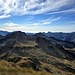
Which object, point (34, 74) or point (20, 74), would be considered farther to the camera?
point (34, 74)

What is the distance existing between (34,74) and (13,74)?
12.5 ft

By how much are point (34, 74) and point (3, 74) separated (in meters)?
5.34

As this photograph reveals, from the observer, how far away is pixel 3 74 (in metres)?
25.4

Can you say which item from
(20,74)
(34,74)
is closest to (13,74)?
(20,74)

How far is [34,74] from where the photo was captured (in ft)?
93.2

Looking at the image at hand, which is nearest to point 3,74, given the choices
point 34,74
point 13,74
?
point 13,74

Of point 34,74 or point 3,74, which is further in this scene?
point 34,74

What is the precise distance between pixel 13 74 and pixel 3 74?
1547 millimetres

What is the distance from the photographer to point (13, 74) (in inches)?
1032

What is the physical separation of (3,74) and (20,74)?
2.63 meters

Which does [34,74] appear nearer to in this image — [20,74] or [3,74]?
[20,74]

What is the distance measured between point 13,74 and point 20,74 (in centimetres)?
109

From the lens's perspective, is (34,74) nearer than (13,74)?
No
